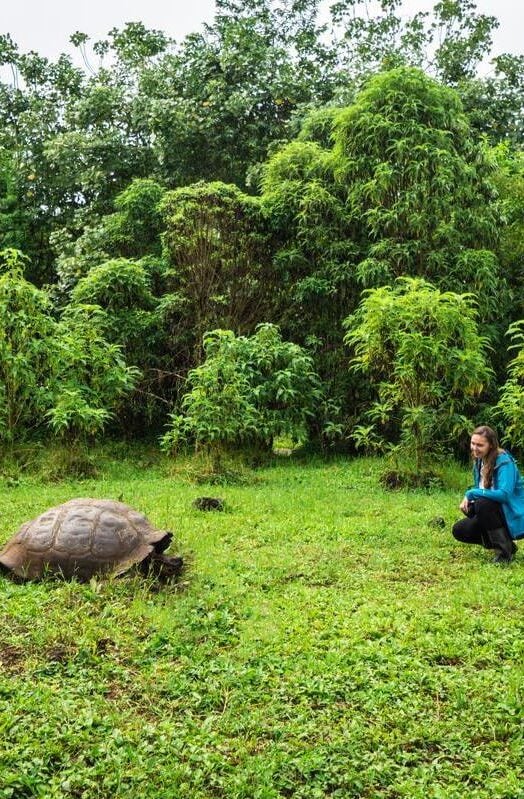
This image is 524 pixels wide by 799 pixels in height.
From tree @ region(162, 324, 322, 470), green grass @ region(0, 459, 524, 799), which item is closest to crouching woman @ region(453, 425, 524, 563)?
green grass @ region(0, 459, 524, 799)

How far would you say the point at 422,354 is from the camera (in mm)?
8289

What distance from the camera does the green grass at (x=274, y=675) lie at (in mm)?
2959

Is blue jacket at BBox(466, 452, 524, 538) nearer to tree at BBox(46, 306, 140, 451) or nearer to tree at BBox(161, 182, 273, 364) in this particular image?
tree at BBox(46, 306, 140, 451)

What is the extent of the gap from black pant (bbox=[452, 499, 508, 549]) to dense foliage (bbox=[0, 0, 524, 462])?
284cm

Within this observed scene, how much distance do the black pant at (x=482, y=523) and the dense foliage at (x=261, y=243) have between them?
2837 mm

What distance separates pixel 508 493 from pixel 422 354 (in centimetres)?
301

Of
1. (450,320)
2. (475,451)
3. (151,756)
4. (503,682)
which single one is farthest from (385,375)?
(151,756)

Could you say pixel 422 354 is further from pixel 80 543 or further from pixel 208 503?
pixel 80 543

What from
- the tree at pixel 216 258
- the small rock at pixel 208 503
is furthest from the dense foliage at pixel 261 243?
the small rock at pixel 208 503

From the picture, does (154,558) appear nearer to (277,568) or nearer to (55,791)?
(277,568)

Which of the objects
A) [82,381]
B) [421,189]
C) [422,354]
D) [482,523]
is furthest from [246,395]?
[482,523]

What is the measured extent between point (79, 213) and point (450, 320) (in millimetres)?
10092

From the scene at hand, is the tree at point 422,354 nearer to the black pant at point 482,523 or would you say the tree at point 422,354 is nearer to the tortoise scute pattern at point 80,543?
the black pant at point 482,523

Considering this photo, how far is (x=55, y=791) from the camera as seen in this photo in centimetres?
282
